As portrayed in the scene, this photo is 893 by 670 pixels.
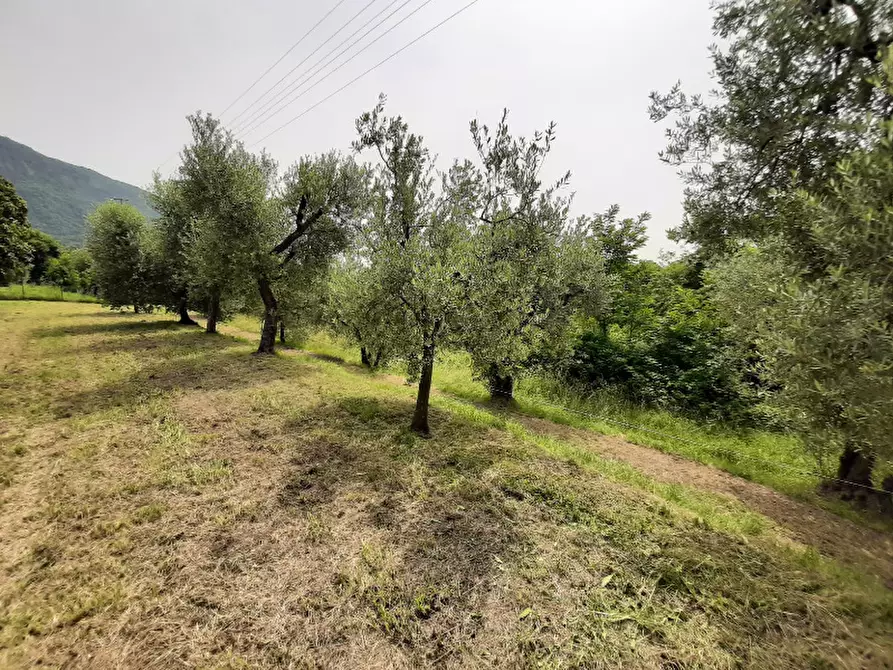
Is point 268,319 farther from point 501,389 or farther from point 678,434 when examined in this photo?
point 678,434

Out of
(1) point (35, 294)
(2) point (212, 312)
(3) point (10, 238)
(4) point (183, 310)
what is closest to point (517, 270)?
(2) point (212, 312)

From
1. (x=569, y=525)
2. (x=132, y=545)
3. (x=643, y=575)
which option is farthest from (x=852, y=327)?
(x=132, y=545)

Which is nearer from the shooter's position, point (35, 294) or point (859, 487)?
point (859, 487)

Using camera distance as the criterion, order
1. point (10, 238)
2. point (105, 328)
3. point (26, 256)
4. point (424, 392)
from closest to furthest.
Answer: point (424, 392)
point (105, 328)
point (10, 238)
point (26, 256)

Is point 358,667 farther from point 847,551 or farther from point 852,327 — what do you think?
point 847,551

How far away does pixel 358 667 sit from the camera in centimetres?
422

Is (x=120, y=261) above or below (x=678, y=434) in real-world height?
above

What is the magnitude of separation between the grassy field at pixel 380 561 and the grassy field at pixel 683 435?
2.44 metres

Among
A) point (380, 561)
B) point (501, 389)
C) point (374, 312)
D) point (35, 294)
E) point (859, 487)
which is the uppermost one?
point (374, 312)

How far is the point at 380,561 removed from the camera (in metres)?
5.87

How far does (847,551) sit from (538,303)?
38.6 ft

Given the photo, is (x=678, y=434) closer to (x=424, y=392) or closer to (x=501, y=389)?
(x=501, y=389)

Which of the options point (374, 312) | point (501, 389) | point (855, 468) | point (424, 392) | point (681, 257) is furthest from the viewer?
point (501, 389)

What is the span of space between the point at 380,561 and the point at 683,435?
14.6m
